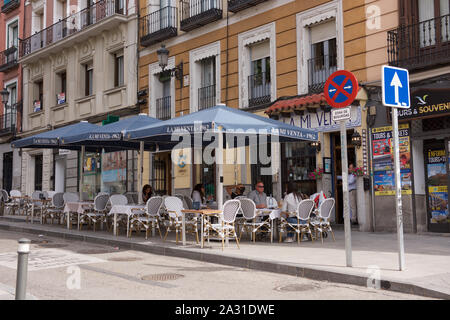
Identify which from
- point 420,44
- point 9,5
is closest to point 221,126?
point 420,44

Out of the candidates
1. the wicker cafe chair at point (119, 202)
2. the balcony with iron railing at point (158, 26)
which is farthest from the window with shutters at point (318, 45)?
the wicker cafe chair at point (119, 202)

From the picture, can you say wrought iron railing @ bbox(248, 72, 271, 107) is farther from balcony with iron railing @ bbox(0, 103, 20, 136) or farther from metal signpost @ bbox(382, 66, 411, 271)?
balcony with iron railing @ bbox(0, 103, 20, 136)

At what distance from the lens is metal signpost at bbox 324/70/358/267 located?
7.54 m

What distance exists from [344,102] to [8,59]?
2757 centimetres

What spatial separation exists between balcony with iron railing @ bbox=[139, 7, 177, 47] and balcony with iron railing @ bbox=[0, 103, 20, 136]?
38.8 ft

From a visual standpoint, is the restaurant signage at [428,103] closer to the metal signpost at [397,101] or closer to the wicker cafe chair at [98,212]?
the metal signpost at [397,101]

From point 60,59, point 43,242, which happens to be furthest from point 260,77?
point 60,59

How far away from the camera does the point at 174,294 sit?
238 inches

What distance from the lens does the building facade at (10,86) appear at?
29109 millimetres

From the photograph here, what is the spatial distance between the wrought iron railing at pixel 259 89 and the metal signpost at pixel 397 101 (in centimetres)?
899

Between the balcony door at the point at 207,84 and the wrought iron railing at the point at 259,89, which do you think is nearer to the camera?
the wrought iron railing at the point at 259,89

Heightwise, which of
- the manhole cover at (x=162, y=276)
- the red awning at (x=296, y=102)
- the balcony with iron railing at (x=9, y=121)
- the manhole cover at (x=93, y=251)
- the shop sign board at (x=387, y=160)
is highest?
the balcony with iron railing at (x=9, y=121)

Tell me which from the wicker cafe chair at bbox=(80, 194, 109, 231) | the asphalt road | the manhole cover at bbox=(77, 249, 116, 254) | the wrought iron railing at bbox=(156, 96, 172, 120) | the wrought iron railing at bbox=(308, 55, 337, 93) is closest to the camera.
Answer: the asphalt road

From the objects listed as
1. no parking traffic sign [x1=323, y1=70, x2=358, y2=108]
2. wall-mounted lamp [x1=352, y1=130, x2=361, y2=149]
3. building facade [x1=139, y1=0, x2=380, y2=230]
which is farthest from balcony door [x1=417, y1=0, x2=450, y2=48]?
no parking traffic sign [x1=323, y1=70, x2=358, y2=108]
